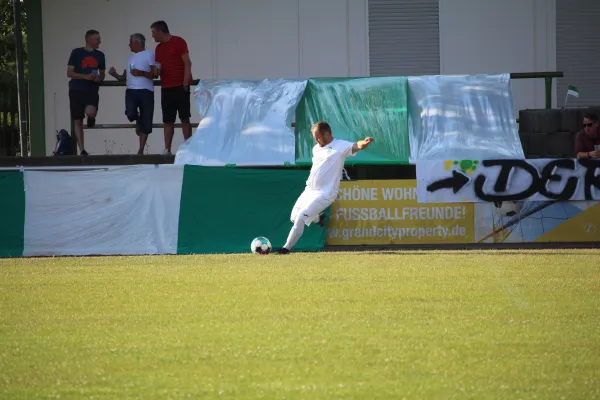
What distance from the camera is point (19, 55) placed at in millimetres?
21188

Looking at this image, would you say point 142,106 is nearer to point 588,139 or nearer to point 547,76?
point 547,76

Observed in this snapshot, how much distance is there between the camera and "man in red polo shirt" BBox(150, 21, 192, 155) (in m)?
18.6

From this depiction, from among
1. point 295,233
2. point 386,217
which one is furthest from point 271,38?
point 295,233

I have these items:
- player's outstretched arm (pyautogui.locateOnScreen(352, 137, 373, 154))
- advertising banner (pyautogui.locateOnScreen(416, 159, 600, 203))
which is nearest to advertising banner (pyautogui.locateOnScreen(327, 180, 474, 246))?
advertising banner (pyautogui.locateOnScreen(416, 159, 600, 203))

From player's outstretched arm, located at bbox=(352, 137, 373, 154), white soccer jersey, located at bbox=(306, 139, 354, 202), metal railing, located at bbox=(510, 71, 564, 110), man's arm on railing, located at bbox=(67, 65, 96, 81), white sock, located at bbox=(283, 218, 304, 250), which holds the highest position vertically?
man's arm on railing, located at bbox=(67, 65, 96, 81)

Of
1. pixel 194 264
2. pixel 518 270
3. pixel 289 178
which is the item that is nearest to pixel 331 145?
pixel 289 178

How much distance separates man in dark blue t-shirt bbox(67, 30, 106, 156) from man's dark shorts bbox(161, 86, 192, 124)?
117 centimetres

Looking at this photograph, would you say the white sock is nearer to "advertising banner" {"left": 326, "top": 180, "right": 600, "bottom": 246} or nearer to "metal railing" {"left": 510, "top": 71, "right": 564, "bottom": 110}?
Answer: "advertising banner" {"left": 326, "top": 180, "right": 600, "bottom": 246}

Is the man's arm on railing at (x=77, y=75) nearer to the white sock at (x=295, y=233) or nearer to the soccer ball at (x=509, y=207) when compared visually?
the white sock at (x=295, y=233)

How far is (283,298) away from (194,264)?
444cm

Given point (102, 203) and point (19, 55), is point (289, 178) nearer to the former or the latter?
point (102, 203)

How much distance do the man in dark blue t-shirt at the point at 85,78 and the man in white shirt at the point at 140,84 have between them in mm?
403

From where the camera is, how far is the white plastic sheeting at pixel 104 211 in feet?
56.4

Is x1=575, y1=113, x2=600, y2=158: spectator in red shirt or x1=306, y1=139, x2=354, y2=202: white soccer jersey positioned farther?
x1=575, y1=113, x2=600, y2=158: spectator in red shirt
